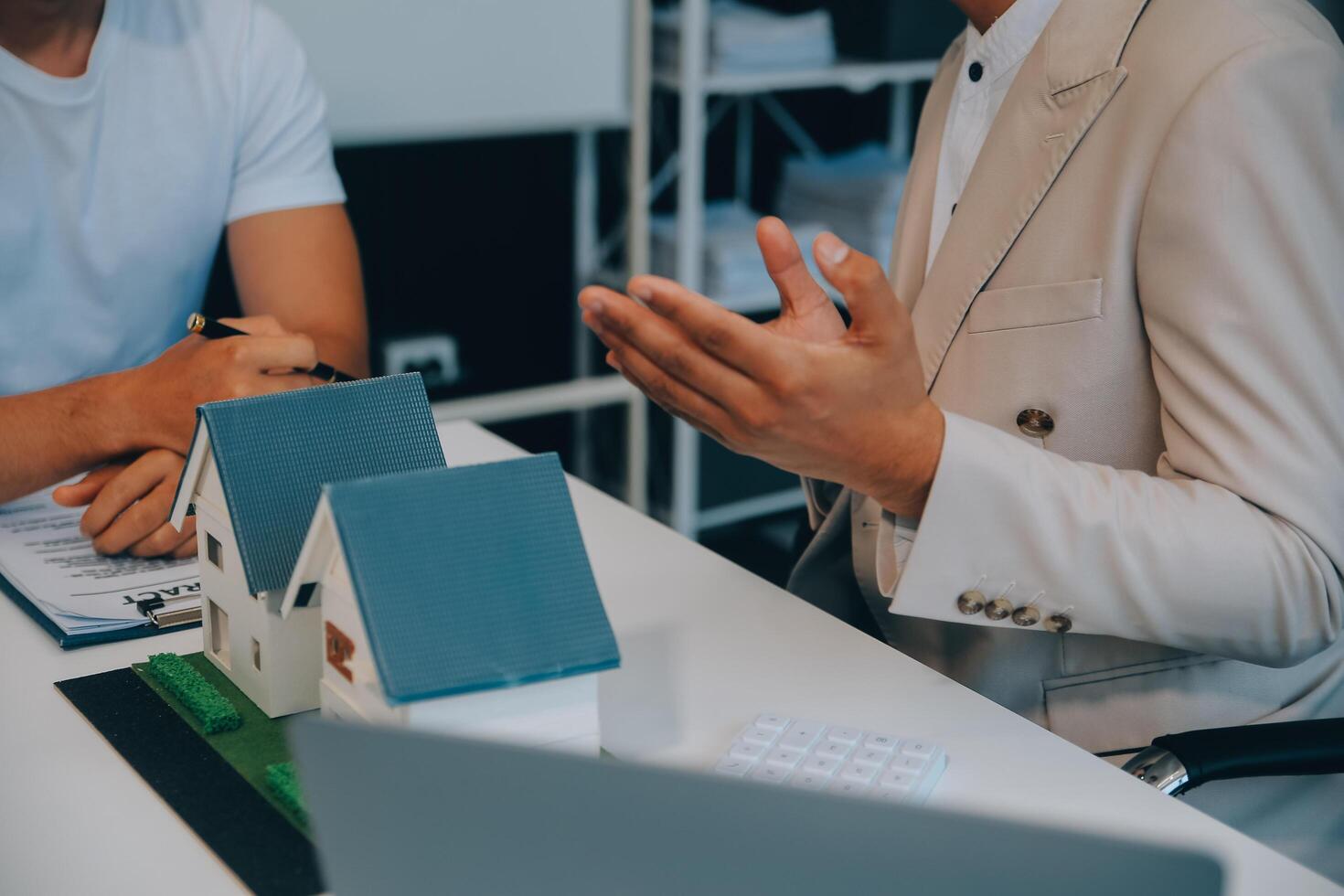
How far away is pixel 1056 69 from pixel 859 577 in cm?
46

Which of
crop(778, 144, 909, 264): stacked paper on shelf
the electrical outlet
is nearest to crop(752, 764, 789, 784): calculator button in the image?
the electrical outlet

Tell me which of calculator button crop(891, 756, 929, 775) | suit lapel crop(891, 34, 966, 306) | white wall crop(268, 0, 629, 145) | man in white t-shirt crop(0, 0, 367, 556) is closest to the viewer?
calculator button crop(891, 756, 929, 775)

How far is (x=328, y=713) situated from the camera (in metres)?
0.83

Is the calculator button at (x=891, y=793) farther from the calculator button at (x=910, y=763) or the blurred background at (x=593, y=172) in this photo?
the blurred background at (x=593, y=172)

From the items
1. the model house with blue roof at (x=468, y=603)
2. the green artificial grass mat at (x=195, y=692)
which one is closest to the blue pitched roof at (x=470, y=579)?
the model house with blue roof at (x=468, y=603)

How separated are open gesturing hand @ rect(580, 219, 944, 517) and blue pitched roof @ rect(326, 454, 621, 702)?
4.2 inches

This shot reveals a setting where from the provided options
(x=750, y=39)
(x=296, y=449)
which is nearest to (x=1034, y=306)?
(x=296, y=449)

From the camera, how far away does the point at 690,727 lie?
2.91 ft

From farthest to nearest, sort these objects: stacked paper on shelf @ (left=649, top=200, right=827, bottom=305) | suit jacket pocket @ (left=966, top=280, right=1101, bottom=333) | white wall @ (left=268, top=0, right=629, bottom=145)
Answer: stacked paper on shelf @ (left=649, top=200, right=827, bottom=305), white wall @ (left=268, top=0, right=629, bottom=145), suit jacket pocket @ (left=966, top=280, right=1101, bottom=333)

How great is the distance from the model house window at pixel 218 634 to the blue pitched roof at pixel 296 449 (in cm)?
12

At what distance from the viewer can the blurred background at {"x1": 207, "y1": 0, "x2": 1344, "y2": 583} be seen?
231 cm

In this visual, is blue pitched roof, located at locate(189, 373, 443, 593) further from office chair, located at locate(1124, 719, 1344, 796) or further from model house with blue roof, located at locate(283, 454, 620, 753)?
office chair, located at locate(1124, 719, 1344, 796)

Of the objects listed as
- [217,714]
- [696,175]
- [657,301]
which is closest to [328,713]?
[217,714]

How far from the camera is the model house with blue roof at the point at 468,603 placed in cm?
70
